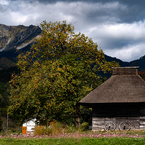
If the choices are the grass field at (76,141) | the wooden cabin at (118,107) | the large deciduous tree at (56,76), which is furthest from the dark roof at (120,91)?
the grass field at (76,141)

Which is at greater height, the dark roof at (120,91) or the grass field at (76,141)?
the dark roof at (120,91)

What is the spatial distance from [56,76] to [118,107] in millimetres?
5752

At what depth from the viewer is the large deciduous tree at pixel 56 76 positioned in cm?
1934

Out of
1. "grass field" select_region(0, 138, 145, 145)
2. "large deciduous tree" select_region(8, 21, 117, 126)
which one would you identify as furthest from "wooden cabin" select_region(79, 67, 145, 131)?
"grass field" select_region(0, 138, 145, 145)

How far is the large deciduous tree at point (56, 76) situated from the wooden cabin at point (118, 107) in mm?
1725

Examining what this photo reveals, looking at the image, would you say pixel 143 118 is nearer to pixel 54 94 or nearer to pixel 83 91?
pixel 83 91

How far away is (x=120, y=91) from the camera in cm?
1931

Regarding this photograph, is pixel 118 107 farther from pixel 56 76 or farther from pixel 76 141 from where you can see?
pixel 76 141

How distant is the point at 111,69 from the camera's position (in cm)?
2314

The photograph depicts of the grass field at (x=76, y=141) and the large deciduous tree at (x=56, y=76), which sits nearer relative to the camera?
the grass field at (x=76, y=141)

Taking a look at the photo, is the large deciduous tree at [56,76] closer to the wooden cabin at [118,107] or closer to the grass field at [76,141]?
the wooden cabin at [118,107]

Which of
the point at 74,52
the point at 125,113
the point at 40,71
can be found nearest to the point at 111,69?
the point at 74,52

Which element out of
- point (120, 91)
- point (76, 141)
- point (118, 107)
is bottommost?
point (76, 141)

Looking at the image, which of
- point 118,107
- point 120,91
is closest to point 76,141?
point 118,107
